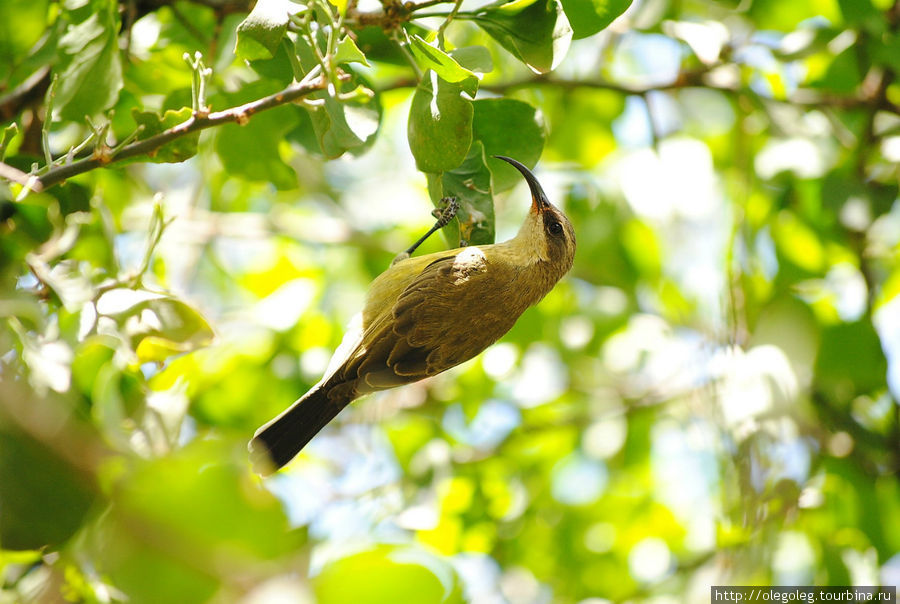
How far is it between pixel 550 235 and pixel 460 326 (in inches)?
30.6

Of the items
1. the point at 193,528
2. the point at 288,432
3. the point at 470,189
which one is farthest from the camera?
the point at 288,432

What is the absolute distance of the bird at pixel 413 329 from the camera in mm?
3223

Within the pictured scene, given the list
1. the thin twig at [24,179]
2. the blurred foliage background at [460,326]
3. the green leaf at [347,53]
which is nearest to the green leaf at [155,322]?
the blurred foliage background at [460,326]

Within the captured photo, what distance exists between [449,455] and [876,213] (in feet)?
7.69

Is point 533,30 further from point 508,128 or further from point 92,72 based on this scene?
point 92,72

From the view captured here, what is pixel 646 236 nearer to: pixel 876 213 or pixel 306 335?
pixel 876 213

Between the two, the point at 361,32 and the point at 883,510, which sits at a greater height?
Result: the point at 361,32

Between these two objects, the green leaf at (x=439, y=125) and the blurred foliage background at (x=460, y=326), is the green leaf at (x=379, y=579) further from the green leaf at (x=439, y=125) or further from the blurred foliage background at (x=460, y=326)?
the green leaf at (x=439, y=125)

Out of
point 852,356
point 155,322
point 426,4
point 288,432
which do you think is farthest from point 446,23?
point 852,356

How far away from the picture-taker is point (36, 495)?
6.32 feet

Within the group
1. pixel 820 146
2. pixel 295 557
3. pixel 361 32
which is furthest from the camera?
pixel 820 146

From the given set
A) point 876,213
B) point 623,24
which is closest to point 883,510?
point 876,213

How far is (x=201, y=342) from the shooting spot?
259 centimetres

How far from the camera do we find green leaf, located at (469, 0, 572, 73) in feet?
7.01
